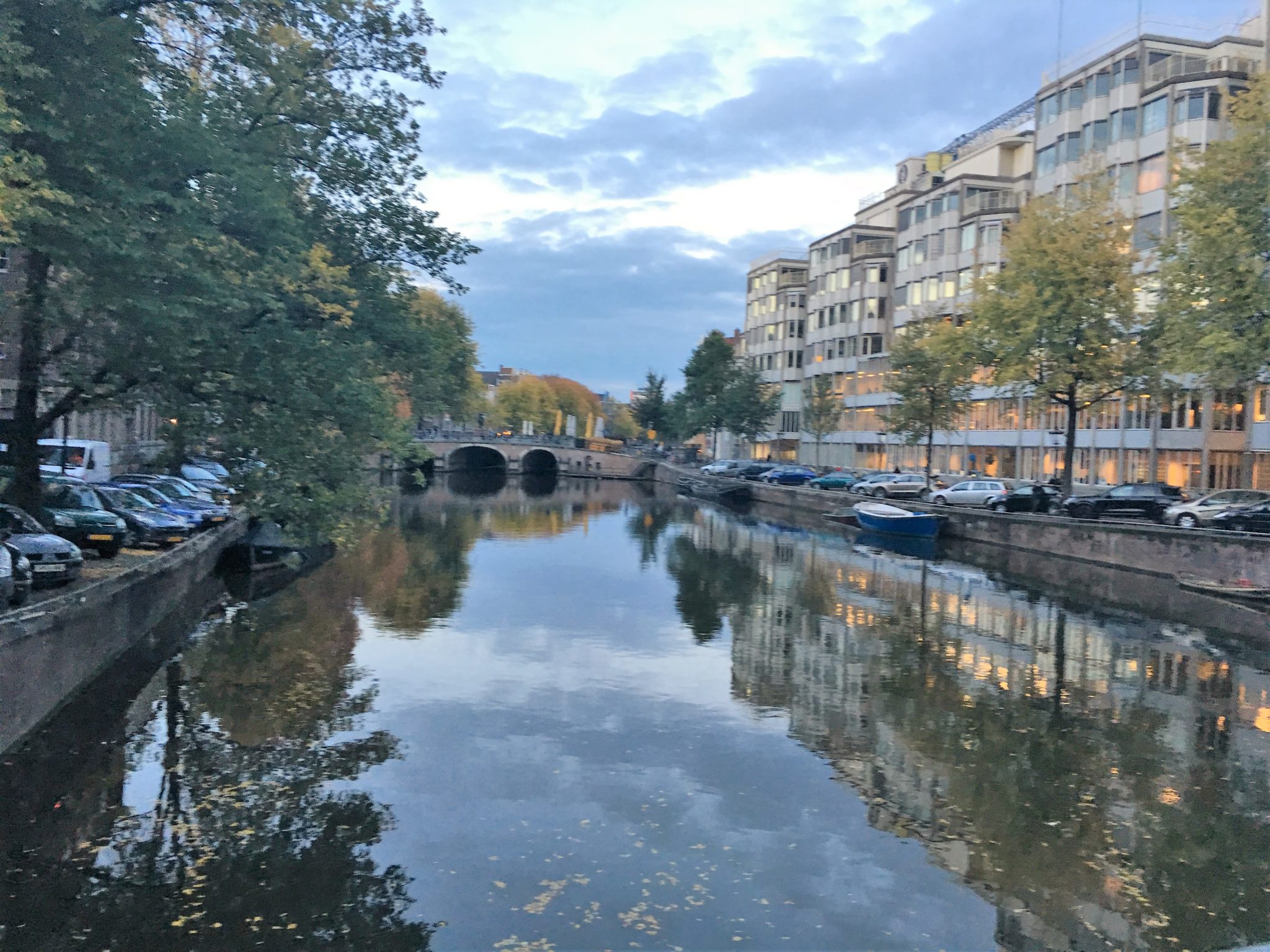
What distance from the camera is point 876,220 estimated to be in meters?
102

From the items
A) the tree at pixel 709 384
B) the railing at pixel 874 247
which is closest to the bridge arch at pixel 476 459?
the tree at pixel 709 384

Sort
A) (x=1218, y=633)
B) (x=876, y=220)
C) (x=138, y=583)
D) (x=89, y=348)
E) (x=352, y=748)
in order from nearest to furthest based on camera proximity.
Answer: (x=352, y=748)
(x=89, y=348)
(x=138, y=583)
(x=1218, y=633)
(x=876, y=220)

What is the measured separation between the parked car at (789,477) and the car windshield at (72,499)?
188 ft

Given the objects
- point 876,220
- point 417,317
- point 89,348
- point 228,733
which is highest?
point 876,220

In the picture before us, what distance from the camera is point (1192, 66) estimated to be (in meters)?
59.8

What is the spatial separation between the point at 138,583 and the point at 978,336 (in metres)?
36.3

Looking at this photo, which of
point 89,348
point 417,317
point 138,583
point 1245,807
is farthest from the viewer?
point 417,317

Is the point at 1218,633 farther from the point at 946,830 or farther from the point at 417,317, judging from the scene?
the point at 417,317

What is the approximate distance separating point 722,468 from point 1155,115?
43174 millimetres

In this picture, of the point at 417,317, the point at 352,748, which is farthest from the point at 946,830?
the point at 417,317

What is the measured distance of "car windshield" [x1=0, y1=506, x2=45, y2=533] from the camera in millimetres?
22562

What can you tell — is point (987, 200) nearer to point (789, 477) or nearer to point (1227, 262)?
point (789, 477)

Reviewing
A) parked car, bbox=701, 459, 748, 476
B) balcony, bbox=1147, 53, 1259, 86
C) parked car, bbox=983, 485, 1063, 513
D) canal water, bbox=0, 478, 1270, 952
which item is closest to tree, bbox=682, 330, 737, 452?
parked car, bbox=701, 459, 748, 476

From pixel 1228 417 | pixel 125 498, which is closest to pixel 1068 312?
pixel 1228 417
